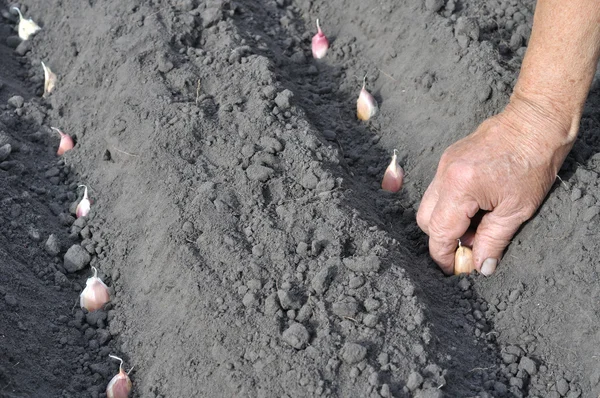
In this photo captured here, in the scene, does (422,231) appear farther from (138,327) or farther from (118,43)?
(118,43)

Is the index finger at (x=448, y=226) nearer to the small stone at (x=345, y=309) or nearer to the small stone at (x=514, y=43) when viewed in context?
the small stone at (x=345, y=309)

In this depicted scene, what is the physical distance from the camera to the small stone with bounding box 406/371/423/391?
2.77m

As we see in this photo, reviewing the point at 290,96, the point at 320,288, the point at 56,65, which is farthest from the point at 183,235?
the point at 56,65

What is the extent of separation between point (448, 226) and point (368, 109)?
3.59ft

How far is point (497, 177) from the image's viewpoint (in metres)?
3.06

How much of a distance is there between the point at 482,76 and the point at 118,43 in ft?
5.97

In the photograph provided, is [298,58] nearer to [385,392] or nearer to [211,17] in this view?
[211,17]

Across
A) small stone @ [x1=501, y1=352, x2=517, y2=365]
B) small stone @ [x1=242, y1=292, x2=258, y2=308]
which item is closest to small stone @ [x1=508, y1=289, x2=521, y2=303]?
small stone @ [x1=501, y1=352, x2=517, y2=365]

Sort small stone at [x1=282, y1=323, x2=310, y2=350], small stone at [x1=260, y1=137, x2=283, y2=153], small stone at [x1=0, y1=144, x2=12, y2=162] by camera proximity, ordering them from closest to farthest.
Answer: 1. small stone at [x1=282, y1=323, x2=310, y2=350]
2. small stone at [x1=260, y1=137, x2=283, y2=153]
3. small stone at [x1=0, y1=144, x2=12, y2=162]

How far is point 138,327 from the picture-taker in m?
3.24

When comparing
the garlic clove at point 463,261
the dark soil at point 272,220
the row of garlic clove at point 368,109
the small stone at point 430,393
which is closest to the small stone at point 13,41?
the dark soil at point 272,220

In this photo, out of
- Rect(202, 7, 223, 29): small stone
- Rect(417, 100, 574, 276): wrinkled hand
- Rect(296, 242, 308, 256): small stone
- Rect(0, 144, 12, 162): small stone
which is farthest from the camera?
Rect(202, 7, 223, 29): small stone

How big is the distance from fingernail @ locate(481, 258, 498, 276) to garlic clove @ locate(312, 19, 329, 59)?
172 centimetres

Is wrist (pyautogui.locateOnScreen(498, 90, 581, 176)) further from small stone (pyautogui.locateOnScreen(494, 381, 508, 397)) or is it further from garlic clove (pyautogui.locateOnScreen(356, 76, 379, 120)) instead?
garlic clove (pyautogui.locateOnScreen(356, 76, 379, 120))
